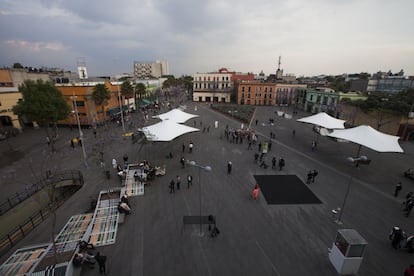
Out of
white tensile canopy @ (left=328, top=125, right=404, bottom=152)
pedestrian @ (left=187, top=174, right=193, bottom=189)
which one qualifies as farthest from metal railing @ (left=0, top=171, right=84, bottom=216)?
white tensile canopy @ (left=328, top=125, right=404, bottom=152)

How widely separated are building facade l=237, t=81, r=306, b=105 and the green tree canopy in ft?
162

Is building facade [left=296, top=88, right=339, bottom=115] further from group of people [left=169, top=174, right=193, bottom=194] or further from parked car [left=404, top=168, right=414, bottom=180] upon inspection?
group of people [left=169, top=174, right=193, bottom=194]

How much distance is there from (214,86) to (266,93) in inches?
704

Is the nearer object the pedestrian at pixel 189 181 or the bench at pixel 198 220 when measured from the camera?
the bench at pixel 198 220

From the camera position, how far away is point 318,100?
45.5 metres

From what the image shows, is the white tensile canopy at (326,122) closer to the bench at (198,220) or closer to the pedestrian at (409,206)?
the pedestrian at (409,206)

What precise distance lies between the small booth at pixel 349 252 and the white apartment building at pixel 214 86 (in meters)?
59.8

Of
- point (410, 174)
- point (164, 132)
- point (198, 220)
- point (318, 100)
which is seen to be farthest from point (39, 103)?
point (318, 100)

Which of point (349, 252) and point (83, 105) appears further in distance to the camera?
point (83, 105)

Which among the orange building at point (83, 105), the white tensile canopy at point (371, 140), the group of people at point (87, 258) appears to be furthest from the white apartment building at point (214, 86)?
the group of people at point (87, 258)

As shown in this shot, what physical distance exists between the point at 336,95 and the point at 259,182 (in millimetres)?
35480

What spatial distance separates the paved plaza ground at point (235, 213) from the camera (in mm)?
8414

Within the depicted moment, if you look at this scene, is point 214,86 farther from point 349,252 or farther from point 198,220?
A: point 349,252

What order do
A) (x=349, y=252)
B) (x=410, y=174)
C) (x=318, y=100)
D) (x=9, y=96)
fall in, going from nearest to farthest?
(x=349, y=252) < (x=410, y=174) < (x=9, y=96) < (x=318, y=100)
